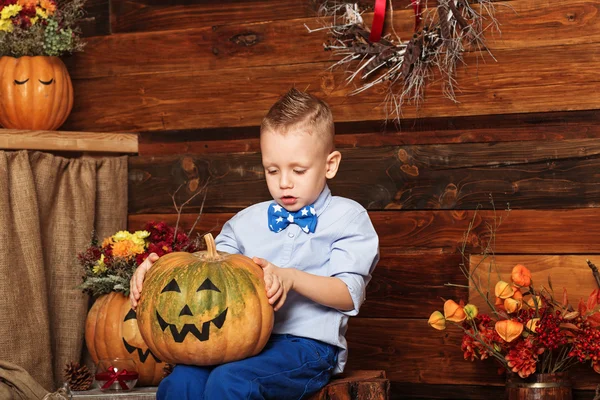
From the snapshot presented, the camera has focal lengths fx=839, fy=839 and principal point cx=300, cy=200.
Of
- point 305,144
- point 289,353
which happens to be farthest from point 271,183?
point 289,353

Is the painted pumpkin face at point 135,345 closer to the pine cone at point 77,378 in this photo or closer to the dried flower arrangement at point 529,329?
the pine cone at point 77,378

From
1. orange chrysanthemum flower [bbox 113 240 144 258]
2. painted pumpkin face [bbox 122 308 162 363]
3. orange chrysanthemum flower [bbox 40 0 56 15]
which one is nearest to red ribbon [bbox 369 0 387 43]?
orange chrysanthemum flower [bbox 113 240 144 258]

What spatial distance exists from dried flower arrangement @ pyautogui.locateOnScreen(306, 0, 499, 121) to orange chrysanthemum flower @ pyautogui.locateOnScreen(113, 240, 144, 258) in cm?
111

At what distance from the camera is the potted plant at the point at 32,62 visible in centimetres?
358

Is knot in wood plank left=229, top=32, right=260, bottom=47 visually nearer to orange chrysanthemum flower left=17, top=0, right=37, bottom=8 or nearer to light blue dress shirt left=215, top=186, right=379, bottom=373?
orange chrysanthemum flower left=17, top=0, right=37, bottom=8

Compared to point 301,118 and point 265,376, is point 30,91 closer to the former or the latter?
point 301,118

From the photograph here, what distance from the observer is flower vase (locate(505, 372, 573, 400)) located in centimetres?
283

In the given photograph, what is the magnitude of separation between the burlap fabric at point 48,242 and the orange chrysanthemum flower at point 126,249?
401mm

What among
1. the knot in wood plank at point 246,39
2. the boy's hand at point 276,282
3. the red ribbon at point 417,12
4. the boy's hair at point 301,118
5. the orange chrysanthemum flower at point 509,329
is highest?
the red ribbon at point 417,12

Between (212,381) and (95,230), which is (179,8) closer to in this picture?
(95,230)

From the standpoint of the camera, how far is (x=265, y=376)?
7.46ft

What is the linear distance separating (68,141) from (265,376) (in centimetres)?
182

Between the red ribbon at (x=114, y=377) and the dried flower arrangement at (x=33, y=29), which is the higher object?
the dried flower arrangement at (x=33, y=29)

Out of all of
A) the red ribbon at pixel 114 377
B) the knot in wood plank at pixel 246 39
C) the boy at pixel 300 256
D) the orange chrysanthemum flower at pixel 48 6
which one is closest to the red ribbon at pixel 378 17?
the knot in wood plank at pixel 246 39
